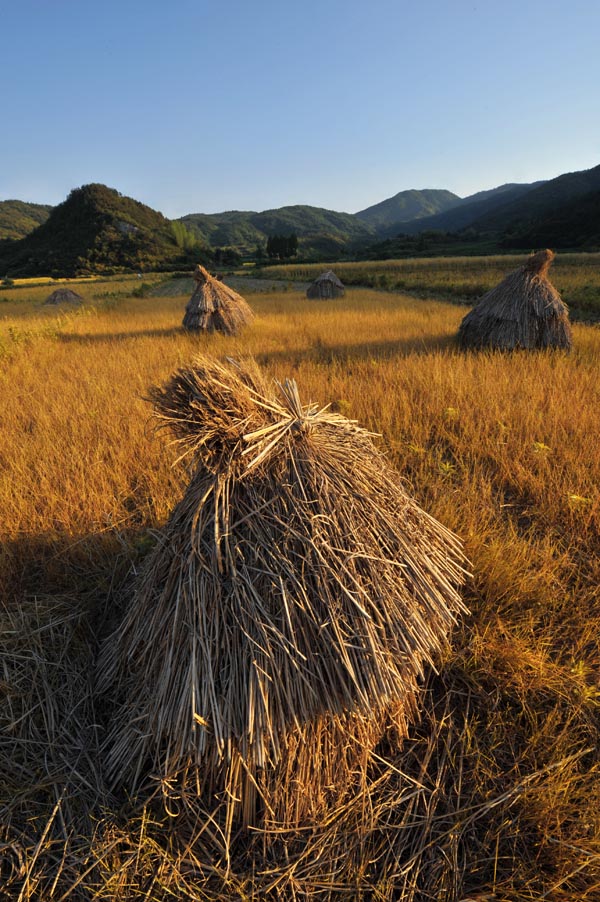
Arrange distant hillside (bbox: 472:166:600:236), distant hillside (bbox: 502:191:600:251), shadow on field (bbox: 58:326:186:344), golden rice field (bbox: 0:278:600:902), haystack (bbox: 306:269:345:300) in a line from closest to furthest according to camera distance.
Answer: golden rice field (bbox: 0:278:600:902) < shadow on field (bbox: 58:326:186:344) < haystack (bbox: 306:269:345:300) < distant hillside (bbox: 502:191:600:251) < distant hillside (bbox: 472:166:600:236)

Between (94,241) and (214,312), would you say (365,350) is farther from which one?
(94,241)

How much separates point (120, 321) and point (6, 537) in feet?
44.5

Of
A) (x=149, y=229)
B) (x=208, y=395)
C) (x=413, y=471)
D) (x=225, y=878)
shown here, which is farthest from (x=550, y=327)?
(x=149, y=229)

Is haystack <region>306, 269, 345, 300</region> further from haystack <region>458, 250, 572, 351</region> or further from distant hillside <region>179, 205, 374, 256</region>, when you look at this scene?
distant hillside <region>179, 205, 374, 256</region>

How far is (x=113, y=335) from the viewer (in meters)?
11.5

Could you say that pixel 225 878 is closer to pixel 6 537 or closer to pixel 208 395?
pixel 208 395

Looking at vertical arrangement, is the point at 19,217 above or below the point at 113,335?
above

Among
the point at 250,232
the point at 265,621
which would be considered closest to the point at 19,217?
the point at 250,232

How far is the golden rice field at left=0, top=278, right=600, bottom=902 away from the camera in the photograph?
125 centimetres

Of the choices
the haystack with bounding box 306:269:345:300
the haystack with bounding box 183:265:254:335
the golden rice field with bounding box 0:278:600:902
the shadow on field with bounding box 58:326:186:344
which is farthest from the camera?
the haystack with bounding box 306:269:345:300

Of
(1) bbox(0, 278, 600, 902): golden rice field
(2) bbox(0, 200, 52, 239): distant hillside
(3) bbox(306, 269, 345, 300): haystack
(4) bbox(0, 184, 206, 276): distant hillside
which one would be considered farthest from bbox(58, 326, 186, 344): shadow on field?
(2) bbox(0, 200, 52, 239): distant hillside

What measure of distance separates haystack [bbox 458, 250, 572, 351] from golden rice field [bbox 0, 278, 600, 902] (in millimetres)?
3432

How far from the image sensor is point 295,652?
4.19 ft

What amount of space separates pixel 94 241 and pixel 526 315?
83620mm
